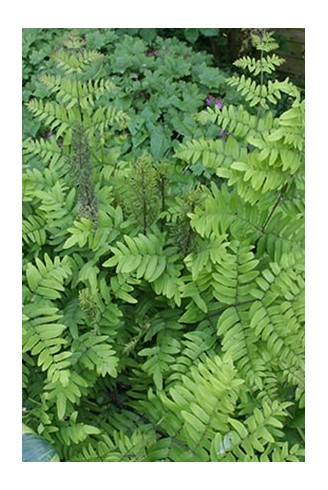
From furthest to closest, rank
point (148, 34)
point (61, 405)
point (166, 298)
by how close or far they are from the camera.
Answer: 1. point (148, 34)
2. point (166, 298)
3. point (61, 405)

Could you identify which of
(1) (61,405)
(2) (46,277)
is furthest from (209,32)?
(1) (61,405)

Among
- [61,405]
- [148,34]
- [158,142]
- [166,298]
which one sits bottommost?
[61,405]

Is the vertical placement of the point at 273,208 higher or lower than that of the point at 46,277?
higher

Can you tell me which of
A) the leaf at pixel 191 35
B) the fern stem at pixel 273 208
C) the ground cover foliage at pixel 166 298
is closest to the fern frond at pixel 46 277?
the ground cover foliage at pixel 166 298

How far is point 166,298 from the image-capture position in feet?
5.86

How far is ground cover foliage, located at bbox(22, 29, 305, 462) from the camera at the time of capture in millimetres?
1510

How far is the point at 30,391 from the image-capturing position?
67.8 inches

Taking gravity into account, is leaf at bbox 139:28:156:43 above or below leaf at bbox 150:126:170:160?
above

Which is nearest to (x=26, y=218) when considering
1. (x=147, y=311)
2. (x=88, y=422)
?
(x=147, y=311)

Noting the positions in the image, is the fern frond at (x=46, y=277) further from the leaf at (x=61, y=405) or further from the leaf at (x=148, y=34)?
the leaf at (x=148, y=34)

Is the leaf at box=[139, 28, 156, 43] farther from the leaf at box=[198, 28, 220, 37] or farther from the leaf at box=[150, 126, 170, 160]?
the leaf at box=[150, 126, 170, 160]

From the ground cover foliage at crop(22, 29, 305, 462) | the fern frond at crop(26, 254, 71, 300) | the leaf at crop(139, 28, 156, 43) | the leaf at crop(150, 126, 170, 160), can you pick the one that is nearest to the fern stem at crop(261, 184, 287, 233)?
the ground cover foliage at crop(22, 29, 305, 462)

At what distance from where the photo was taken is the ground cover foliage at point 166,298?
151 cm

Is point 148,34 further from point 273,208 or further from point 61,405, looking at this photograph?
point 61,405
